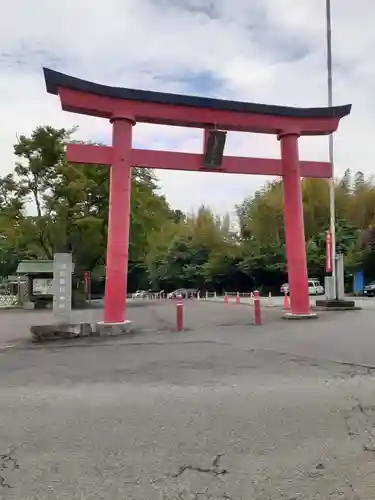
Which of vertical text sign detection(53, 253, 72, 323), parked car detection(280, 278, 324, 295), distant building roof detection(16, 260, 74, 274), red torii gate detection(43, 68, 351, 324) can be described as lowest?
vertical text sign detection(53, 253, 72, 323)

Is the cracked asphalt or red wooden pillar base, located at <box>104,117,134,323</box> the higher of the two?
red wooden pillar base, located at <box>104,117,134,323</box>

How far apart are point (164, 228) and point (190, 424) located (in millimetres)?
39520

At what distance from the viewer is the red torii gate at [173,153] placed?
41.4 ft

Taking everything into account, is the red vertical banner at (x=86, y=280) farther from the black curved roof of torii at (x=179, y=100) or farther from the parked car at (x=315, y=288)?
the black curved roof of torii at (x=179, y=100)

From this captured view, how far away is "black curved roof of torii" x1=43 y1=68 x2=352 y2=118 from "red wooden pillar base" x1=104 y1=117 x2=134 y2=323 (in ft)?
2.32

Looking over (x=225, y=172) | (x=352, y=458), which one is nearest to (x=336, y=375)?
(x=352, y=458)

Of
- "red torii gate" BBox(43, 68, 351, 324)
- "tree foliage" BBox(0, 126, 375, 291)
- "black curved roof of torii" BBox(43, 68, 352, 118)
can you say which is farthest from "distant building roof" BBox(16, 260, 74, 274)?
"black curved roof of torii" BBox(43, 68, 352, 118)

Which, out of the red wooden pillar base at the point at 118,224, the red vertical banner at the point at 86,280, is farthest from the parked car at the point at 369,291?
the red wooden pillar base at the point at 118,224

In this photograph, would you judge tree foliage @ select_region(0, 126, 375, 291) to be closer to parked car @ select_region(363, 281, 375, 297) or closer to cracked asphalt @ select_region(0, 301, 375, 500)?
parked car @ select_region(363, 281, 375, 297)

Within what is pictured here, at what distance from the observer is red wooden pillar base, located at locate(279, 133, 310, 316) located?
14.7 meters

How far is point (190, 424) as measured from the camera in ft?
16.1

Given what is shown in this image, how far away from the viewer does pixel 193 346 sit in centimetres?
965

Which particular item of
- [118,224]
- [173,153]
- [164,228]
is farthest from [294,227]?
[164,228]

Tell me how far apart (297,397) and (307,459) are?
1.67m
